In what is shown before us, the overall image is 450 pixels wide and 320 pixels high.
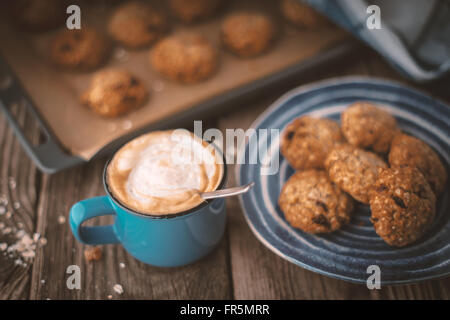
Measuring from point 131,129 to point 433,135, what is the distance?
2.48 ft

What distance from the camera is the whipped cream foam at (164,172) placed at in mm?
724

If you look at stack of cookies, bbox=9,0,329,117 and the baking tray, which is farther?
stack of cookies, bbox=9,0,329,117

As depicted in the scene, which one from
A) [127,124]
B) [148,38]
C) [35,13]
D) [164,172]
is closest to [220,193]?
[164,172]

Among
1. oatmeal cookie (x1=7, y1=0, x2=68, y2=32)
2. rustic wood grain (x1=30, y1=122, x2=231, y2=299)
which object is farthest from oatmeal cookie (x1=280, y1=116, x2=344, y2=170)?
oatmeal cookie (x1=7, y1=0, x2=68, y2=32)

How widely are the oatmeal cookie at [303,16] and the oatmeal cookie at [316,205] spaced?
68cm

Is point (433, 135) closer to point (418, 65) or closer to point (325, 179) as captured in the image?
point (418, 65)

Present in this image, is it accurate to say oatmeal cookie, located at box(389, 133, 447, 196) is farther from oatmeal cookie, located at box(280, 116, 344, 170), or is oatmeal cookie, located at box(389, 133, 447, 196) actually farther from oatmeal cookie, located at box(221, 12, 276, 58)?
oatmeal cookie, located at box(221, 12, 276, 58)

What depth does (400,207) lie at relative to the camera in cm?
73

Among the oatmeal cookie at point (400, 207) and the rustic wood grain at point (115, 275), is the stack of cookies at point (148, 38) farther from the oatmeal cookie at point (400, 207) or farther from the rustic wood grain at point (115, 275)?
the oatmeal cookie at point (400, 207)

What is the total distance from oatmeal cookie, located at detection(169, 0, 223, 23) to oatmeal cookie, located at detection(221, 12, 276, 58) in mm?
101

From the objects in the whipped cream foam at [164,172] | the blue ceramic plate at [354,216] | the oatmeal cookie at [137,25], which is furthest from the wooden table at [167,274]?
the oatmeal cookie at [137,25]

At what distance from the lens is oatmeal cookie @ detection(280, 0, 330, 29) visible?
4.33 ft

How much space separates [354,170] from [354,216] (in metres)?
0.11

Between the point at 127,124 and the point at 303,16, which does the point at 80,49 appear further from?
the point at 303,16
